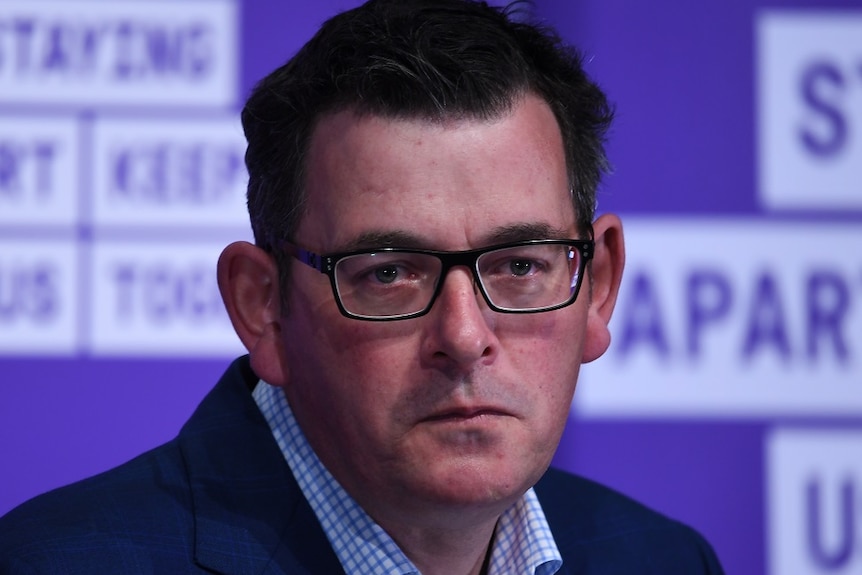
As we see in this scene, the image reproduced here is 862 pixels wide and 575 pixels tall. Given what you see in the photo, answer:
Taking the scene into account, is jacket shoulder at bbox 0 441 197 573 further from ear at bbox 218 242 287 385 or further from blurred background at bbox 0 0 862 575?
blurred background at bbox 0 0 862 575

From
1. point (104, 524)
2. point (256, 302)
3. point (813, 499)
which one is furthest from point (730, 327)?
point (104, 524)

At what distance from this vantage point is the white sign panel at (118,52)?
10.5ft

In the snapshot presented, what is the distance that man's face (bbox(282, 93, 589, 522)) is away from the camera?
6.23 feet

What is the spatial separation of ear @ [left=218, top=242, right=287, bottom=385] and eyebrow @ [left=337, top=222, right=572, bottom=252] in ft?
0.81

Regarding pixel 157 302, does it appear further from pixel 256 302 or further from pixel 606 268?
pixel 606 268

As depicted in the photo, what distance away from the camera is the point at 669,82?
137 inches

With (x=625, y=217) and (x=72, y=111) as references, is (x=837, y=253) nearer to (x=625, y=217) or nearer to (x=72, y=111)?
(x=625, y=217)

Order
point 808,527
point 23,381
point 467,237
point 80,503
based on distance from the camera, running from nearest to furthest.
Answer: point 467,237 → point 80,503 → point 23,381 → point 808,527

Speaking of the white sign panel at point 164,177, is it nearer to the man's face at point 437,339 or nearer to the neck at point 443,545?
the man's face at point 437,339

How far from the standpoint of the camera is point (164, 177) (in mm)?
3246

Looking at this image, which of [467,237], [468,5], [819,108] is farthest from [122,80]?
[819,108]

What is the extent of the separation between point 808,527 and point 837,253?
770mm

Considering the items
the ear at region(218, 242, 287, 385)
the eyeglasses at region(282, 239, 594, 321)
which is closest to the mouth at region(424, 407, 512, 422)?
the eyeglasses at region(282, 239, 594, 321)

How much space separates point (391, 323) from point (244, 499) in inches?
17.8
